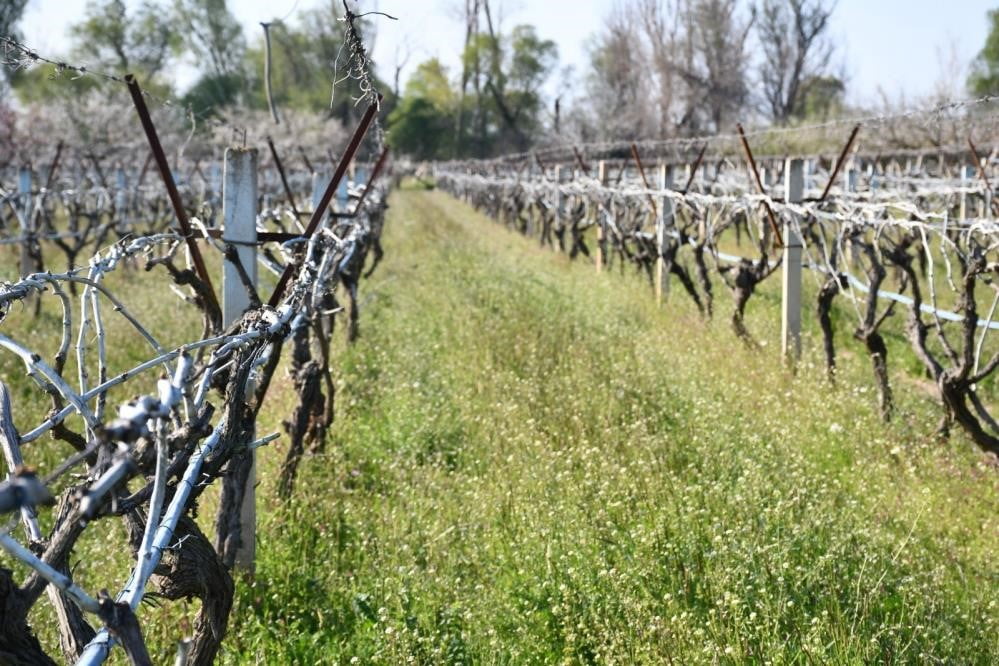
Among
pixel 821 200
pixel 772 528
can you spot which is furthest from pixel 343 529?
pixel 821 200

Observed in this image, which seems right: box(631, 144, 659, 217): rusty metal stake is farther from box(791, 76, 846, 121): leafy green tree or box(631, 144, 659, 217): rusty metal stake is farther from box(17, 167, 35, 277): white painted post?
box(791, 76, 846, 121): leafy green tree

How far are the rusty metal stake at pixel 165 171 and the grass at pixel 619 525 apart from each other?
1.18m

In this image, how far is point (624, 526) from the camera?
158 inches

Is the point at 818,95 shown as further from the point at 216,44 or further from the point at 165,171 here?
the point at 165,171

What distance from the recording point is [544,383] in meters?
6.46

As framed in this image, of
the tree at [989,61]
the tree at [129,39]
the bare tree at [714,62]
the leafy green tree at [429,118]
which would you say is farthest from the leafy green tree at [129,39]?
the tree at [989,61]

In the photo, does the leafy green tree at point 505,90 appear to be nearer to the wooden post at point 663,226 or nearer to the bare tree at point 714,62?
the bare tree at point 714,62

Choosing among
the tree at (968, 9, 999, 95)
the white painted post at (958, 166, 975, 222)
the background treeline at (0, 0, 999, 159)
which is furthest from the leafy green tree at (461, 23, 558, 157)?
the white painted post at (958, 166, 975, 222)

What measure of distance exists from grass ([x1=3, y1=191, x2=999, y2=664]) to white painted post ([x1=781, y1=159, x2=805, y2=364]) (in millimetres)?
384

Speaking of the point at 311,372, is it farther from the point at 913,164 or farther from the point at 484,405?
the point at 913,164

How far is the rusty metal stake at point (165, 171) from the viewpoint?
319 centimetres

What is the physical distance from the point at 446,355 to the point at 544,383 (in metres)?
1.28

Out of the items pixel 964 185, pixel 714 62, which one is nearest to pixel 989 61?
pixel 714 62

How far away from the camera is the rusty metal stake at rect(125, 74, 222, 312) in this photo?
3.19 meters
